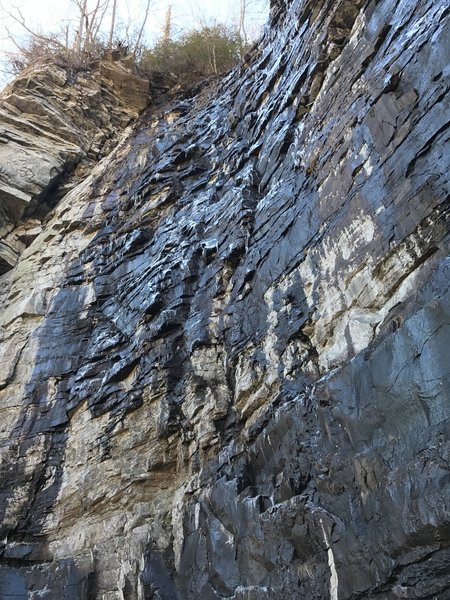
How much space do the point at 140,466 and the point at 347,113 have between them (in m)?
4.88

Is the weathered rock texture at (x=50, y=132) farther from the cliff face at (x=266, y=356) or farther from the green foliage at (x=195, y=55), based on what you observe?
the cliff face at (x=266, y=356)

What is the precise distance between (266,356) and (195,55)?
46.2 feet

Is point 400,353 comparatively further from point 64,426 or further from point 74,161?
point 74,161

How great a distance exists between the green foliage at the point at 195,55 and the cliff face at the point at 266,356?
21.2ft

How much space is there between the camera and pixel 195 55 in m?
17.8

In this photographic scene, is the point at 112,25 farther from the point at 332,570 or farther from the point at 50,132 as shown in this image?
the point at 332,570

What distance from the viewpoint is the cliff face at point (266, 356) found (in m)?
4.30

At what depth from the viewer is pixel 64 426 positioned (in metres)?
8.44

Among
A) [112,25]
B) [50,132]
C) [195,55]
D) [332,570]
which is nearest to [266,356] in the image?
[332,570]

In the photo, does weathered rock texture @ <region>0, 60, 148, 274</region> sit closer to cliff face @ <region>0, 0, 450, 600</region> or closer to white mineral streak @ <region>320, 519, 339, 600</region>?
cliff face @ <region>0, 0, 450, 600</region>

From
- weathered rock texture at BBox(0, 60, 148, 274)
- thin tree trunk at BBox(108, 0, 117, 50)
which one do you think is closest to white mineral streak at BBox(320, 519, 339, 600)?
weathered rock texture at BBox(0, 60, 148, 274)

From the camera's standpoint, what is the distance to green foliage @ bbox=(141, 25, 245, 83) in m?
17.4

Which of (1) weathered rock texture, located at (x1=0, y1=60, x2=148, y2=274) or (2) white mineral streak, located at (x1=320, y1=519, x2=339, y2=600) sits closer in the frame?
(2) white mineral streak, located at (x1=320, y1=519, x2=339, y2=600)

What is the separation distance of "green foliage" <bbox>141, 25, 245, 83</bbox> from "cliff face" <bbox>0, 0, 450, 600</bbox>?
21.2 feet
